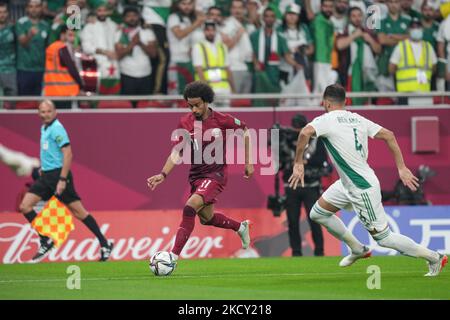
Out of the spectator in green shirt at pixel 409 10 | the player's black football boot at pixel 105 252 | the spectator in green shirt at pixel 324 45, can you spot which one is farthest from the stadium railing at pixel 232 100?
the player's black football boot at pixel 105 252

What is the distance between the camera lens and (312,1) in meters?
22.3

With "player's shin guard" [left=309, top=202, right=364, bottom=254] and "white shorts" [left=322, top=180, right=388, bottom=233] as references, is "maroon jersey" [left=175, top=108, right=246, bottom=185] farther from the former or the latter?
"white shorts" [left=322, top=180, right=388, bottom=233]

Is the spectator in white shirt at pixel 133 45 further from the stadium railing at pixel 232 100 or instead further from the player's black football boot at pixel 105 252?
the player's black football boot at pixel 105 252

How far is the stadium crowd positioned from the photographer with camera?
6.68ft

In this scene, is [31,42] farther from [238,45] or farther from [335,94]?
[335,94]

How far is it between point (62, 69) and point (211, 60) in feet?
8.93

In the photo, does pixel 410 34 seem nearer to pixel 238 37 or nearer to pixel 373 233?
pixel 238 37

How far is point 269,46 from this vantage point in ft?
70.8

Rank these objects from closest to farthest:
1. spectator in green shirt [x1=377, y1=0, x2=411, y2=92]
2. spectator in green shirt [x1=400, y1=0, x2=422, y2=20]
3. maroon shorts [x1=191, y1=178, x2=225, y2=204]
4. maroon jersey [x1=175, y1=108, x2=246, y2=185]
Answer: maroon shorts [x1=191, y1=178, x2=225, y2=204], maroon jersey [x1=175, y1=108, x2=246, y2=185], spectator in green shirt [x1=377, y1=0, x2=411, y2=92], spectator in green shirt [x1=400, y1=0, x2=422, y2=20]

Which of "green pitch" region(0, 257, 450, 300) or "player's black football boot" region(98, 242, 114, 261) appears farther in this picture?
"player's black football boot" region(98, 242, 114, 261)

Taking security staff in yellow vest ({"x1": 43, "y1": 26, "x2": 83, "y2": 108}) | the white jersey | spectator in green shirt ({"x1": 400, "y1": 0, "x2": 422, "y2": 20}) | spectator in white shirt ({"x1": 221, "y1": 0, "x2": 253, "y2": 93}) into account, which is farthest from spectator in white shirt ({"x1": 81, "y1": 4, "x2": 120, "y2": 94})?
the white jersey

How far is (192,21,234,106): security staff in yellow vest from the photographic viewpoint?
21078mm

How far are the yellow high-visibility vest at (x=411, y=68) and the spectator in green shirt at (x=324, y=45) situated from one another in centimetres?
134

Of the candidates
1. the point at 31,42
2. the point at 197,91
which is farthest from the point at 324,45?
the point at 197,91
